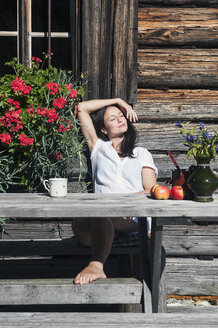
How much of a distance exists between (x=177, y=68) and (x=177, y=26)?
335mm

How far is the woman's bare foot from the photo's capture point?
2.59 metres

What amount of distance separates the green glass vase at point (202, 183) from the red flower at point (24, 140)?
3.76ft

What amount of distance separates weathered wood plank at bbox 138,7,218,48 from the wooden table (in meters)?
1.51

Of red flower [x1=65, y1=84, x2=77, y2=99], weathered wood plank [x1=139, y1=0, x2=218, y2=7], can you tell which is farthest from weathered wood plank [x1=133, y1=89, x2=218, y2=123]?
weathered wood plank [x1=139, y1=0, x2=218, y2=7]

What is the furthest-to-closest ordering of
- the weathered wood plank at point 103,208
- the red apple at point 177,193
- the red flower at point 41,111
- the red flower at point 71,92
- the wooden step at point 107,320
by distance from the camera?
the red flower at point 71,92 < the red flower at point 41,111 < the red apple at point 177,193 < the weathered wood plank at point 103,208 < the wooden step at point 107,320

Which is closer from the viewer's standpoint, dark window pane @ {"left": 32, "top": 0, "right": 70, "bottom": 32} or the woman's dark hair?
the woman's dark hair

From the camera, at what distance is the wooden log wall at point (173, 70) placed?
3711 mm

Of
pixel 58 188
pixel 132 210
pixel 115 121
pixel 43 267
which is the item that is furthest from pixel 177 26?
pixel 43 267

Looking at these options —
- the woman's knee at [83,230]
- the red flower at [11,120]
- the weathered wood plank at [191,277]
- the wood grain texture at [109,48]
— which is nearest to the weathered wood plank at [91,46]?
the wood grain texture at [109,48]

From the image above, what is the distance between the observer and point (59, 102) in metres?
Result: 3.23

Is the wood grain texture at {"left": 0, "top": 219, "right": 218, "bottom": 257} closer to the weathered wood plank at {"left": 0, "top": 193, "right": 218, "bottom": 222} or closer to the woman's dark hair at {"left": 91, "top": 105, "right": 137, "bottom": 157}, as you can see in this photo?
the woman's dark hair at {"left": 91, "top": 105, "right": 137, "bottom": 157}

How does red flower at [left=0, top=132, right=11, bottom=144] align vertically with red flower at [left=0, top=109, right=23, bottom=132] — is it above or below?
below

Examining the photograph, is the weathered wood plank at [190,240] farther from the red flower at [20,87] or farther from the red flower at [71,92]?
the red flower at [20,87]

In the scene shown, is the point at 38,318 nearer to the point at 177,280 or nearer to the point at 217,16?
the point at 177,280
